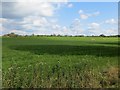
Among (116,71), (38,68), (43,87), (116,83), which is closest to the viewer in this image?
(43,87)

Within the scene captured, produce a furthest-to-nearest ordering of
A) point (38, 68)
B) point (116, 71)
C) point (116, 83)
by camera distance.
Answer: point (116, 71), point (116, 83), point (38, 68)

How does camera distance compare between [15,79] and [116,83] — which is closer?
[15,79]

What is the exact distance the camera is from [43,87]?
10.4 metres

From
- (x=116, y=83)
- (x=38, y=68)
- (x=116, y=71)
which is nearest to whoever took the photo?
(x=38, y=68)

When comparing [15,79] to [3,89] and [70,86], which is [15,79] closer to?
[3,89]

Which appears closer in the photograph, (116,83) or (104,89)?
(104,89)

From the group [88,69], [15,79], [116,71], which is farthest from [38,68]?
[116,71]

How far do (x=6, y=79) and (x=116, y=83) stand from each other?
441 centimetres

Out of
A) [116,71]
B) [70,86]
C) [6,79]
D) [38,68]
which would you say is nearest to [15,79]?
[6,79]

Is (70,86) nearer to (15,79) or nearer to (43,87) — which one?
(43,87)

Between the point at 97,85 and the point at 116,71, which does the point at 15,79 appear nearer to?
the point at 97,85

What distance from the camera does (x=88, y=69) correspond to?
464 inches

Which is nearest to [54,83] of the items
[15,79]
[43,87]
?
[43,87]

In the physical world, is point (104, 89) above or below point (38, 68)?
below
